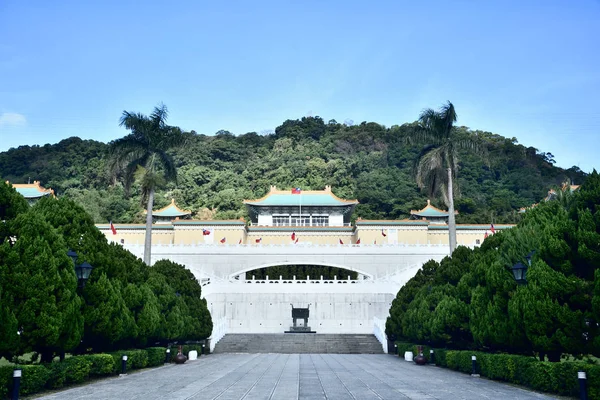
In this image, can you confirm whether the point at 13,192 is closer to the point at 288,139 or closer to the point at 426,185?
the point at 426,185

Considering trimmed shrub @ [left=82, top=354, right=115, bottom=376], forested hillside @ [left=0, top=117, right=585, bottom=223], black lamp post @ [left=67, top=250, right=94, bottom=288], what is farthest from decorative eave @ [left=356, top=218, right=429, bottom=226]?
black lamp post @ [left=67, top=250, right=94, bottom=288]

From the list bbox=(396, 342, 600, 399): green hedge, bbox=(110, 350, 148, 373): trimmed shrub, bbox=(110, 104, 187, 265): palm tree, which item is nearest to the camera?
bbox=(396, 342, 600, 399): green hedge

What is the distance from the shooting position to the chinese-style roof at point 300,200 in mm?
56938

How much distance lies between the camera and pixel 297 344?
31.2m

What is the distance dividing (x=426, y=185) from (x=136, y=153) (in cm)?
1505

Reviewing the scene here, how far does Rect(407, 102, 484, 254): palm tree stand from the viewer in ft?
101

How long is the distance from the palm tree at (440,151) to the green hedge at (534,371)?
46.5 ft

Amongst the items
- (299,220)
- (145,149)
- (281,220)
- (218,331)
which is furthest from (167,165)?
(299,220)

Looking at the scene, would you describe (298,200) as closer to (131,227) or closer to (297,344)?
(131,227)

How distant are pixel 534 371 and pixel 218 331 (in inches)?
882

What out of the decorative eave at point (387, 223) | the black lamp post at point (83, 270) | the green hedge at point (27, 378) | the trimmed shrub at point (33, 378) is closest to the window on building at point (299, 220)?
the decorative eave at point (387, 223)

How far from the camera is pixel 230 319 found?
122 feet

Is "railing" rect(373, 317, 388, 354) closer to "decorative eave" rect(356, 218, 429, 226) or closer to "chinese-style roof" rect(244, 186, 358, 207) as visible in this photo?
"decorative eave" rect(356, 218, 429, 226)

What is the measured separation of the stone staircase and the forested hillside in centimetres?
3306
